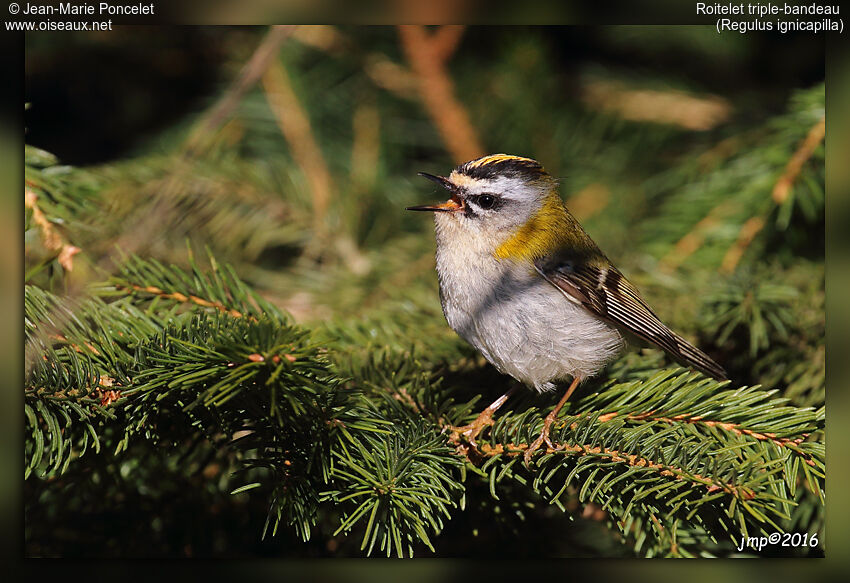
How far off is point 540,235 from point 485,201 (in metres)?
0.14

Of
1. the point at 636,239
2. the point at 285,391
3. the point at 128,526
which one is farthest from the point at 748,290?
the point at 128,526

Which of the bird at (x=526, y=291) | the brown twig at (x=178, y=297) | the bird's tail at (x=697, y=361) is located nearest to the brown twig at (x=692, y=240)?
the bird at (x=526, y=291)

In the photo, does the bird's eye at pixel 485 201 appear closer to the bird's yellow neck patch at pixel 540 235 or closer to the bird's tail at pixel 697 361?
the bird's yellow neck patch at pixel 540 235

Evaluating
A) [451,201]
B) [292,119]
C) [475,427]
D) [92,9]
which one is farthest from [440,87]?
[475,427]

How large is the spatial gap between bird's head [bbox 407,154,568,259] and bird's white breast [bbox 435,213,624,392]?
13mm

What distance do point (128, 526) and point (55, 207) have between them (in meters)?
0.60

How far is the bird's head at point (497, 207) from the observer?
143cm

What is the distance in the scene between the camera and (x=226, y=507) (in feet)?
4.35

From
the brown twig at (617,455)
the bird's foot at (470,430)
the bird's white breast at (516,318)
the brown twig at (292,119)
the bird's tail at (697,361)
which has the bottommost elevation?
the brown twig at (617,455)

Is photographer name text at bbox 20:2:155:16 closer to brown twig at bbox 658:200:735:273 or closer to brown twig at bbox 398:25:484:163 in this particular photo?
brown twig at bbox 398:25:484:163

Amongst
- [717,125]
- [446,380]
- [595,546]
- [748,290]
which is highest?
[717,125]

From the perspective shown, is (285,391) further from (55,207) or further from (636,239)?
(636,239)

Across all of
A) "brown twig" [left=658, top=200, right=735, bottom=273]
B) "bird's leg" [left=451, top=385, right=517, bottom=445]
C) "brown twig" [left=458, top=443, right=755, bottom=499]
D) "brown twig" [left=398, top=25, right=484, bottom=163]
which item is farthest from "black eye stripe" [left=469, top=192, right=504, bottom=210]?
"brown twig" [left=398, top=25, right=484, bottom=163]

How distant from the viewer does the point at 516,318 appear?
133 cm
